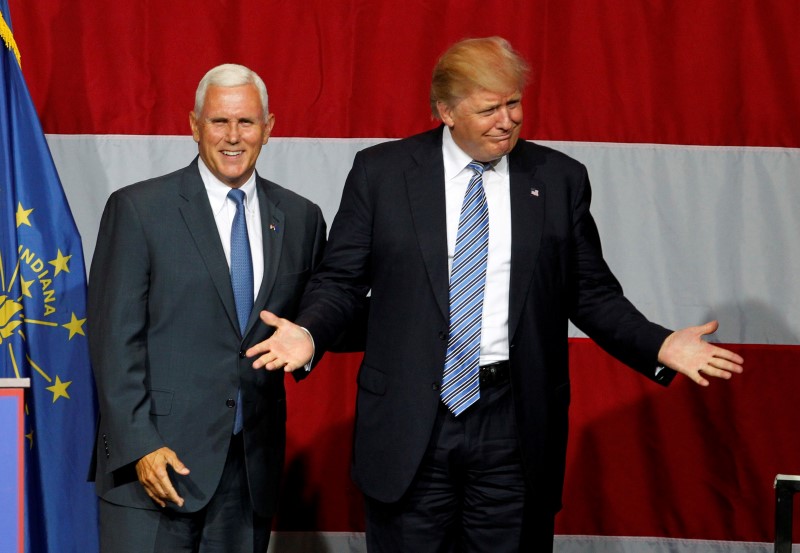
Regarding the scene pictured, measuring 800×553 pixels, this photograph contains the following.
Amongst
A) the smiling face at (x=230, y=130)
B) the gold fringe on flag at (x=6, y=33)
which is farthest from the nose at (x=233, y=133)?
the gold fringe on flag at (x=6, y=33)

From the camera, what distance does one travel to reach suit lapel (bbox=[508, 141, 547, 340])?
210 centimetres

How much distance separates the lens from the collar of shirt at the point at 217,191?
2.23m

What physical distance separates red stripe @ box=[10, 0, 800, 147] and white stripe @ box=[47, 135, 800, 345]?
7cm

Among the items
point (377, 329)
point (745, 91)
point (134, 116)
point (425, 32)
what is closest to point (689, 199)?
point (745, 91)

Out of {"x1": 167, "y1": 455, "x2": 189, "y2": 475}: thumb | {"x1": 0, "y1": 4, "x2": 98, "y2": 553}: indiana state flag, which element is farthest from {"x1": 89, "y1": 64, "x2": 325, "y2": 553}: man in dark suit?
{"x1": 0, "y1": 4, "x2": 98, "y2": 553}: indiana state flag

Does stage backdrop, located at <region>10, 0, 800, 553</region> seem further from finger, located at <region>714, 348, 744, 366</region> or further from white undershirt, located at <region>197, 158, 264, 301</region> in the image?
finger, located at <region>714, 348, 744, 366</region>

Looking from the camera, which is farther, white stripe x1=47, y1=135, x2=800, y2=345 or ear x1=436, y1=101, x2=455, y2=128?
white stripe x1=47, y1=135, x2=800, y2=345

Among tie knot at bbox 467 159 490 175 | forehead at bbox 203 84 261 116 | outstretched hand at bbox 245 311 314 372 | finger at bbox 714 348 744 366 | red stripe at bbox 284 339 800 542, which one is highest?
forehead at bbox 203 84 261 116

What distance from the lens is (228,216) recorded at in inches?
87.8

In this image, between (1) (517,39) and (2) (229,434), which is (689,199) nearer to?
(1) (517,39)

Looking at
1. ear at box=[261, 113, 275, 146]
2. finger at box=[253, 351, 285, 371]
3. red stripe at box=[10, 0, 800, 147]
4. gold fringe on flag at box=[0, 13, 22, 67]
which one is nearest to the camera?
finger at box=[253, 351, 285, 371]

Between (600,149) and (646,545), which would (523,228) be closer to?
(600,149)

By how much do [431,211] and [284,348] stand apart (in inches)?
16.2

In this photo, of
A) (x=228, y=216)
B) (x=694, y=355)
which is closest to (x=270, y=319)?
(x=228, y=216)
